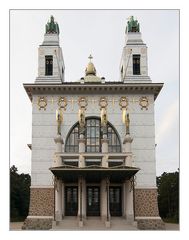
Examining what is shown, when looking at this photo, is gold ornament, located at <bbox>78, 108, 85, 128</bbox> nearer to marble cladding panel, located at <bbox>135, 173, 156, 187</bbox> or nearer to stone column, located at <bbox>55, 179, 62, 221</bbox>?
stone column, located at <bbox>55, 179, 62, 221</bbox>

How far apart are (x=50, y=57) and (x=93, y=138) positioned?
843 cm

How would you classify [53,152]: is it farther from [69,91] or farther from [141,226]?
[141,226]

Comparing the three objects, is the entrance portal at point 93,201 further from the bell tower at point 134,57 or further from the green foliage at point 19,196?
the green foliage at point 19,196

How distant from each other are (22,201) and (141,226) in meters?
22.5

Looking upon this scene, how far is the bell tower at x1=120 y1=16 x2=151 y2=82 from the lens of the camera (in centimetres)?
3700

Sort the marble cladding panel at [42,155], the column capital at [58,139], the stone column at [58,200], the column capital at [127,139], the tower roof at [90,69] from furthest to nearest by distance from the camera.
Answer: the tower roof at [90,69], the marble cladding panel at [42,155], the column capital at [58,139], the column capital at [127,139], the stone column at [58,200]

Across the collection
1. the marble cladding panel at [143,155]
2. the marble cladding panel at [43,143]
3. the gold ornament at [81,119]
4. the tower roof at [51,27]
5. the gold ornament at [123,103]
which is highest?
the tower roof at [51,27]

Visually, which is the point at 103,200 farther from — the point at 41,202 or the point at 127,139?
the point at 41,202

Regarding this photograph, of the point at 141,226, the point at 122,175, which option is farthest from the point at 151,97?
the point at 141,226

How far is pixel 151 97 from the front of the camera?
119 feet

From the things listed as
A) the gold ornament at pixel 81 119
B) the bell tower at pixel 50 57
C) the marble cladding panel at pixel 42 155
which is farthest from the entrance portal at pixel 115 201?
the bell tower at pixel 50 57

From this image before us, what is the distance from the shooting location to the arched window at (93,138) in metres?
35.7

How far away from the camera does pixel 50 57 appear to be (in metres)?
37.9

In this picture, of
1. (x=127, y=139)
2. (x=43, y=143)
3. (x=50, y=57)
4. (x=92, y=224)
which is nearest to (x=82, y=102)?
(x=43, y=143)
